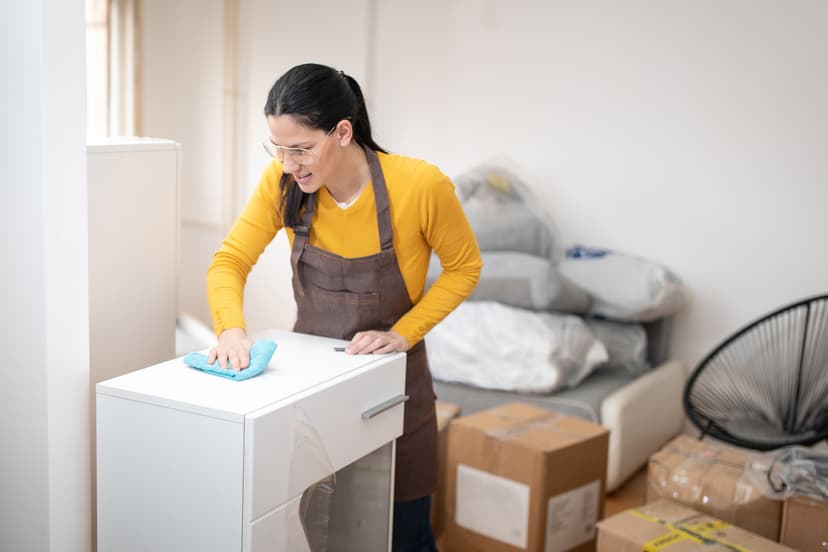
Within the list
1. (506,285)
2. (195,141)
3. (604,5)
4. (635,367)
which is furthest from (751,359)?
(195,141)

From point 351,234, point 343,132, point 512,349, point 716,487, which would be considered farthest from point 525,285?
point 343,132

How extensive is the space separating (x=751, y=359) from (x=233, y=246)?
1973 millimetres

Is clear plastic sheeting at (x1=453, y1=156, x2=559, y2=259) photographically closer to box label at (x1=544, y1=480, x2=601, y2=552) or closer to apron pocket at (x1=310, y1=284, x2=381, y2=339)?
box label at (x1=544, y1=480, x2=601, y2=552)

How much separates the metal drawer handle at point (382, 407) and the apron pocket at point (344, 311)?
0.17m

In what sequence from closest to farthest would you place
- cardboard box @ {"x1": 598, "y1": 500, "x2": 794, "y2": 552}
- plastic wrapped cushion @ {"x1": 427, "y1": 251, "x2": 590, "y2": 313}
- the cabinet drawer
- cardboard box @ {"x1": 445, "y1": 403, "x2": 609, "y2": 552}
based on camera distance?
the cabinet drawer < cardboard box @ {"x1": 598, "y1": 500, "x2": 794, "y2": 552} < cardboard box @ {"x1": 445, "y1": 403, "x2": 609, "y2": 552} < plastic wrapped cushion @ {"x1": 427, "y1": 251, "x2": 590, "y2": 313}

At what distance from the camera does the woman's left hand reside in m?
1.64

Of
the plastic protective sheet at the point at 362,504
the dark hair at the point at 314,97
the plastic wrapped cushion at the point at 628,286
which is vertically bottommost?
the plastic protective sheet at the point at 362,504

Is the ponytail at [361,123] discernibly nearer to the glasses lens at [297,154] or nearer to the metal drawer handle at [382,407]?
the glasses lens at [297,154]

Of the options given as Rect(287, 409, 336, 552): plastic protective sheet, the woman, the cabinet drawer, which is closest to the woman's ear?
the woman

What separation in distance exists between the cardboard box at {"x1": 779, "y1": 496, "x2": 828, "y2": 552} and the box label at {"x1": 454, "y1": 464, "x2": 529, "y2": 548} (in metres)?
0.64

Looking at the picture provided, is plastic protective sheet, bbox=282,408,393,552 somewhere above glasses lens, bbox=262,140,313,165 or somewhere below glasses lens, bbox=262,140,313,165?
below

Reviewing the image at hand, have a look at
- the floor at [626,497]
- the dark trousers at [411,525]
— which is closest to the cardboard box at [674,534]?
the dark trousers at [411,525]

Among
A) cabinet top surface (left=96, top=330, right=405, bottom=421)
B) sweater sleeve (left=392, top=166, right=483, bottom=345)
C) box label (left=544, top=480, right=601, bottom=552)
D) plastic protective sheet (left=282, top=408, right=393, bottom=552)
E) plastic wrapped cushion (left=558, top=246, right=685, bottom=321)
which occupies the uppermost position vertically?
sweater sleeve (left=392, top=166, right=483, bottom=345)

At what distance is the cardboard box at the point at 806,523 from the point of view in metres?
2.15
